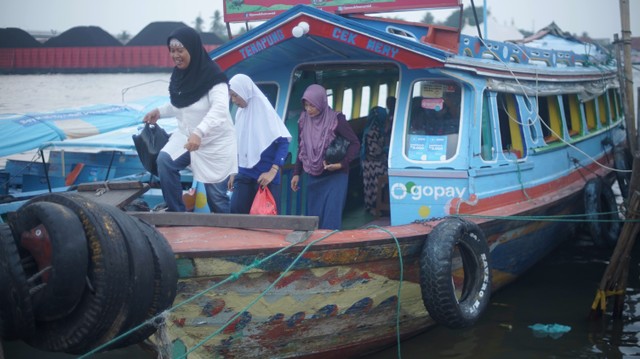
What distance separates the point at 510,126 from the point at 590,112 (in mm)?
3652

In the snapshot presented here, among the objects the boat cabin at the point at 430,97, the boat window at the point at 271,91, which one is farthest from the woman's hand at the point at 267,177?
the boat window at the point at 271,91

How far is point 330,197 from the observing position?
6000 mm

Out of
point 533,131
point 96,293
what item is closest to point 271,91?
point 533,131

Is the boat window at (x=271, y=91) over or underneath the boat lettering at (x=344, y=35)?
underneath

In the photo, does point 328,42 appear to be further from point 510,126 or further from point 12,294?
point 12,294

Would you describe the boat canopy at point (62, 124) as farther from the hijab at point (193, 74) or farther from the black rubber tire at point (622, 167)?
the black rubber tire at point (622, 167)

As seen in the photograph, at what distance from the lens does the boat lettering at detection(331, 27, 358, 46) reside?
5609 millimetres

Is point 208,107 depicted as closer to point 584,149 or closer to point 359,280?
point 359,280

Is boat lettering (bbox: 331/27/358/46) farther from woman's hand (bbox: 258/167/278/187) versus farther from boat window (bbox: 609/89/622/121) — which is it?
boat window (bbox: 609/89/622/121)

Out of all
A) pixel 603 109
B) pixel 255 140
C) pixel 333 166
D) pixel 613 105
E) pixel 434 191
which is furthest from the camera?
pixel 613 105

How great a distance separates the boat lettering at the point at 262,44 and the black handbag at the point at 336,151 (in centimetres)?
95

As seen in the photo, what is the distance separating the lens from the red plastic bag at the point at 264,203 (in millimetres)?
5469

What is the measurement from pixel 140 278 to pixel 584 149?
6.74 metres

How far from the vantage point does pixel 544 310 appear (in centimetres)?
692
